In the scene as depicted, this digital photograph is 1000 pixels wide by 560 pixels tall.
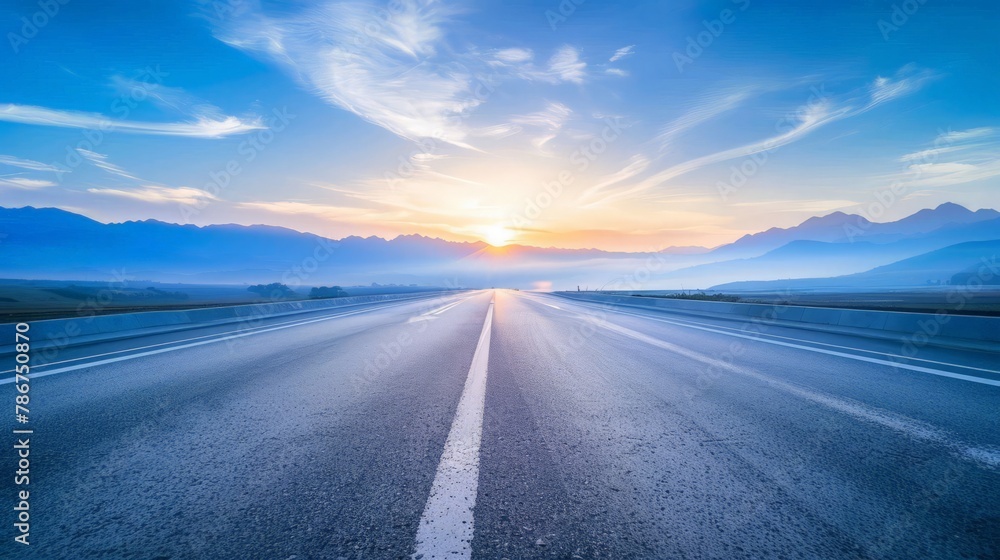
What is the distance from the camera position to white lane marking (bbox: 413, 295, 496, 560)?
174 cm

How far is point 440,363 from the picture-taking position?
645 cm

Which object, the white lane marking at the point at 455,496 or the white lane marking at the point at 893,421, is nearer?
the white lane marking at the point at 455,496

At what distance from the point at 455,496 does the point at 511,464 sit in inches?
22.5

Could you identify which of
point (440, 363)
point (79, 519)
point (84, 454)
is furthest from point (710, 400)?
point (84, 454)

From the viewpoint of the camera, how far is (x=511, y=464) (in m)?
2.66

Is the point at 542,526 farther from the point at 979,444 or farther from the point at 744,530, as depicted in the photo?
the point at 979,444

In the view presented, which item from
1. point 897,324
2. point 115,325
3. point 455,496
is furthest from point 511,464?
point 115,325

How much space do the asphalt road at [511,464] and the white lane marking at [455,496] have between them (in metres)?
0.01

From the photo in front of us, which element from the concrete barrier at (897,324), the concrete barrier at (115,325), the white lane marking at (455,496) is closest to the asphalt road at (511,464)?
the white lane marking at (455,496)

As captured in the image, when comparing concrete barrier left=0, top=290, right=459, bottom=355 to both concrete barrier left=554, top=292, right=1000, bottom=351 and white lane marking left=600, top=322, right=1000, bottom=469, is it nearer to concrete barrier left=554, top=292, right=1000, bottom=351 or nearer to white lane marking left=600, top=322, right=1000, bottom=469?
white lane marking left=600, top=322, right=1000, bottom=469

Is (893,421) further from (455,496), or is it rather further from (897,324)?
(897,324)

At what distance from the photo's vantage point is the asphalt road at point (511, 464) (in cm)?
184

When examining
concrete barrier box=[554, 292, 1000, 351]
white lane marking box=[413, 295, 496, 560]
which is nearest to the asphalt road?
white lane marking box=[413, 295, 496, 560]

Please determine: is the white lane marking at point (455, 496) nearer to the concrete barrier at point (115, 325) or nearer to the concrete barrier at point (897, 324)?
the concrete barrier at point (115, 325)
